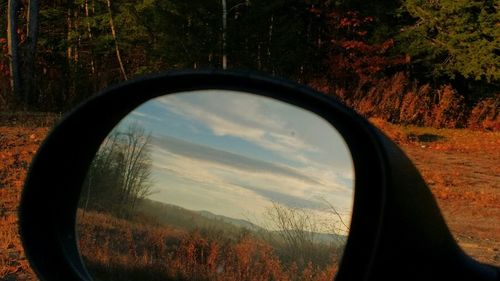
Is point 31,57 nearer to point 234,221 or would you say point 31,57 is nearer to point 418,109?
point 418,109

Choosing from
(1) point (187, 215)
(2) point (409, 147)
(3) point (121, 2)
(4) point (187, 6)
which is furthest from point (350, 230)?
(3) point (121, 2)

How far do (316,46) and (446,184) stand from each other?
75.4ft

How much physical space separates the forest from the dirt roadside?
5855 mm

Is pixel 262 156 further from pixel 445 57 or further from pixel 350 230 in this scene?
pixel 445 57

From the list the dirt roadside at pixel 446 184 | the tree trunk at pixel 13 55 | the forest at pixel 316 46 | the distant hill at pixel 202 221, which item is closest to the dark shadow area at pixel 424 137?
the dirt roadside at pixel 446 184

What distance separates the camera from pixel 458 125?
75.1ft

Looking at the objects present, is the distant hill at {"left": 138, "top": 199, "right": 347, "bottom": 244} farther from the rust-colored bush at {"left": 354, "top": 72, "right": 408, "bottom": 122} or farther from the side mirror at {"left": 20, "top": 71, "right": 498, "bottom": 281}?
the rust-colored bush at {"left": 354, "top": 72, "right": 408, "bottom": 122}

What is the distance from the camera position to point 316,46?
31844 millimetres

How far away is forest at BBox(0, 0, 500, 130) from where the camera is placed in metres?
24.0

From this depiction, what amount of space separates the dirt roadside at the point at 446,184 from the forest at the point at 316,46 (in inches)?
231

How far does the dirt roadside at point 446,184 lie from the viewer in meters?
4.88

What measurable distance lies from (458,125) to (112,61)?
1738 cm

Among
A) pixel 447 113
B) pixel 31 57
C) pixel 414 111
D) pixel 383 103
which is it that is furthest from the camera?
pixel 447 113

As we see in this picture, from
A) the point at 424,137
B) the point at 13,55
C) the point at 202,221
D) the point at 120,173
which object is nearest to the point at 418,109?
the point at 424,137
